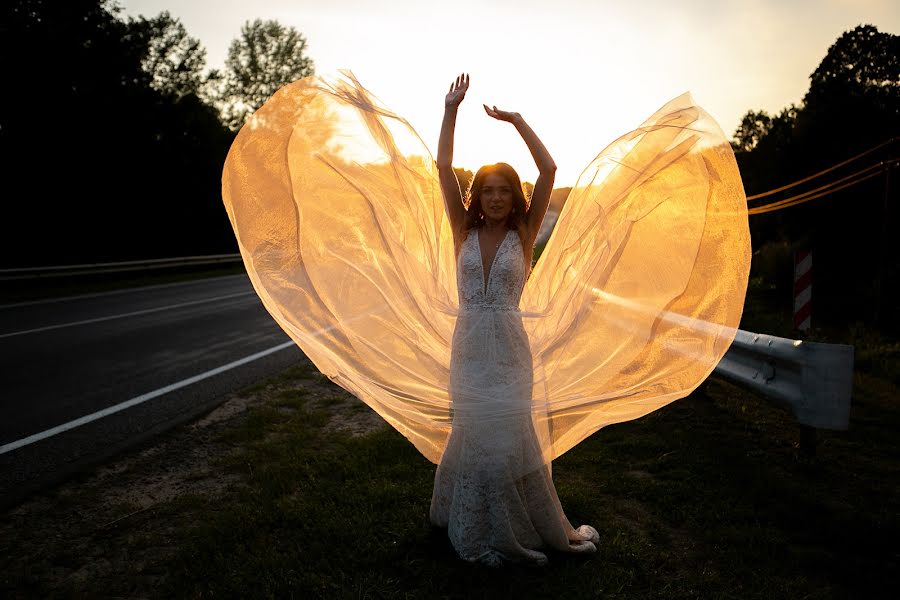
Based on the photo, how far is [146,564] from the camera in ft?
11.1

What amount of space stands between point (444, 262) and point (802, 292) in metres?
3.63

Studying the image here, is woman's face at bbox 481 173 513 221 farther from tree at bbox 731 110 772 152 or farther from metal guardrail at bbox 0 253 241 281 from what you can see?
tree at bbox 731 110 772 152

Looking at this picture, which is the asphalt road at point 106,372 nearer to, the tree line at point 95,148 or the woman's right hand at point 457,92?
the woman's right hand at point 457,92

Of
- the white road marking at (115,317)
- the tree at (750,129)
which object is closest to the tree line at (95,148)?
the white road marking at (115,317)

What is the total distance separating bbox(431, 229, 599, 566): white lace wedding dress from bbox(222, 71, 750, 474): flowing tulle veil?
0.39ft

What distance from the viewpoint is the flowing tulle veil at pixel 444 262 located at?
12.1 feet

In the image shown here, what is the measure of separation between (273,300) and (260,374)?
14.1 ft

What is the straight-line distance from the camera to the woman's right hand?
3842mm

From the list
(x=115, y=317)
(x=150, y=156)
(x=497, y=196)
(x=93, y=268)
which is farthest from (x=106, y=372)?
(x=150, y=156)

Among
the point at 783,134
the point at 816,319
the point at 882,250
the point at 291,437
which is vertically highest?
the point at 783,134

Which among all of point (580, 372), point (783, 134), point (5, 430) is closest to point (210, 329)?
point (5, 430)

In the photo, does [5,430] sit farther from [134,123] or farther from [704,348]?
[134,123]

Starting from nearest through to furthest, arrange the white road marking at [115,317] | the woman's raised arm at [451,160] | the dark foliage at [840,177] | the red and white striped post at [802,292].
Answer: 1. the woman's raised arm at [451,160]
2. the red and white striped post at [802,292]
3. the white road marking at [115,317]
4. the dark foliage at [840,177]

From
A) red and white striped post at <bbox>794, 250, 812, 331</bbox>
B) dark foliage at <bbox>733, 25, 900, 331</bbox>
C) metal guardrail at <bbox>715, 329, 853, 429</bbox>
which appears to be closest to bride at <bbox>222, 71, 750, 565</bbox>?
metal guardrail at <bbox>715, 329, 853, 429</bbox>
